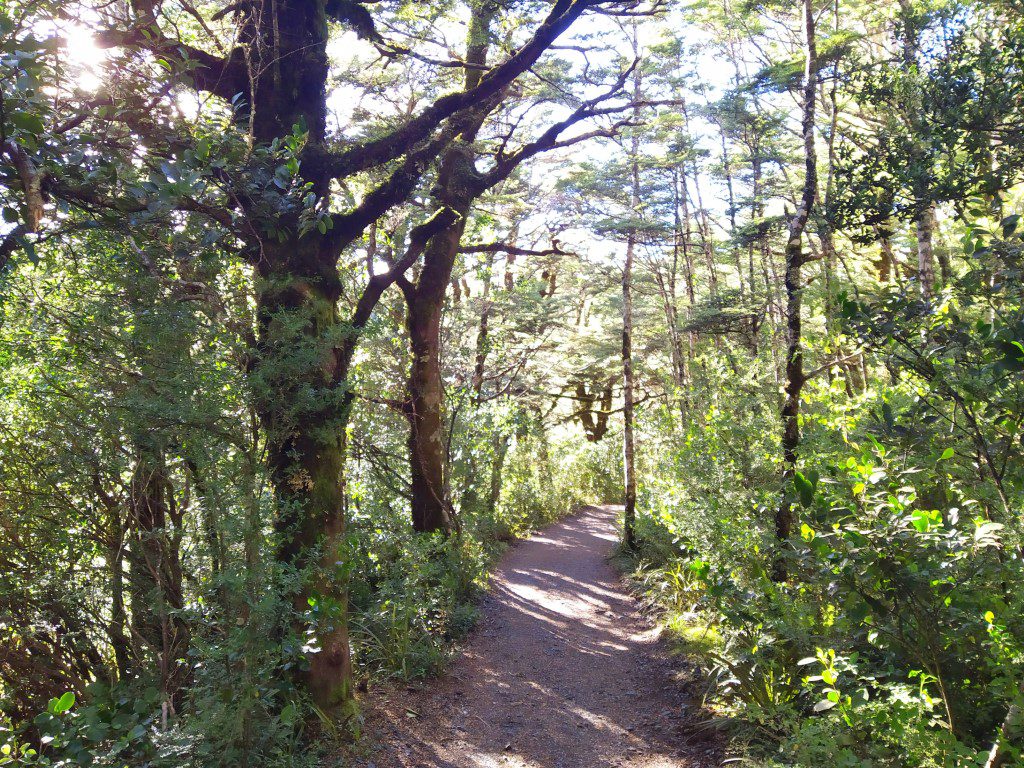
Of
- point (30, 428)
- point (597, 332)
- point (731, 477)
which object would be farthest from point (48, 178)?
point (597, 332)

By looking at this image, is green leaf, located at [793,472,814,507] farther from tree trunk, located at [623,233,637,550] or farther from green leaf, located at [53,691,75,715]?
tree trunk, located at [623,233,637,550]

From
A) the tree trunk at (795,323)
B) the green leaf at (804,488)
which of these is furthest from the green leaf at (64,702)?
the tree trunk at (795,323)

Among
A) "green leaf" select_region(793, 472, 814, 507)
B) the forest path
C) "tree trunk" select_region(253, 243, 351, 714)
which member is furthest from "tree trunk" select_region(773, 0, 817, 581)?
"tree trunk" select_region(253, 243, 351, 714)

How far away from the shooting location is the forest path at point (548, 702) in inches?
201

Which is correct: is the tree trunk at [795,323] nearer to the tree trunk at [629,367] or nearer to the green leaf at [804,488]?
the green leaf at [804,488]

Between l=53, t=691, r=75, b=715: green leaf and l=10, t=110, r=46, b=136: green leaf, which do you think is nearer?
l=10, t=110, r=46, b=136: green leaf

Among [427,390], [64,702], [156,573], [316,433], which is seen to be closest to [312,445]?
[316,433]

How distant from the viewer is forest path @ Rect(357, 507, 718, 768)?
201 inches

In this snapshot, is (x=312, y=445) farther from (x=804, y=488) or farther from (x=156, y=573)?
(x=804, y=488)

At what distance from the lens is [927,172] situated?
420 cm

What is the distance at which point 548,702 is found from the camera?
6.30m

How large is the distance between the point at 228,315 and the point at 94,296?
106 centimetres

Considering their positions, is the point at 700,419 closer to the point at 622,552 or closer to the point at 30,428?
the point at 622,552

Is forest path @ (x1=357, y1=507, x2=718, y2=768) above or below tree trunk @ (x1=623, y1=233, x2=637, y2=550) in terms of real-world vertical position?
below
